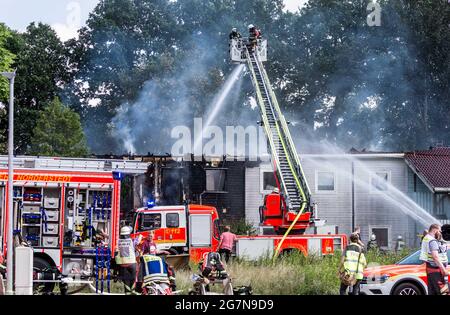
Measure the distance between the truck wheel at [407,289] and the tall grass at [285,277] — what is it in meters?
2.07

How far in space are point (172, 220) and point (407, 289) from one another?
892 centimetres

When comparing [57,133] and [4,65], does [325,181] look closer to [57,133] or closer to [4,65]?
[57,133]

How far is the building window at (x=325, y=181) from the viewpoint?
38.0 metres

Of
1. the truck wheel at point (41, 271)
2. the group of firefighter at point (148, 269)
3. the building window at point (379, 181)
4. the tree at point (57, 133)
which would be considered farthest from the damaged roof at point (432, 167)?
the truck wheel at point (41, 271)

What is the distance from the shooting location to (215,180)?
120 ft

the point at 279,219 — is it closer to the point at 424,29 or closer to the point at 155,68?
the point at 155,68

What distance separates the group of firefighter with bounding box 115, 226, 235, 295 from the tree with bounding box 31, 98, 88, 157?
1918cm

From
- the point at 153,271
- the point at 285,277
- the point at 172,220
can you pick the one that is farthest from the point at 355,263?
the point at 172,220

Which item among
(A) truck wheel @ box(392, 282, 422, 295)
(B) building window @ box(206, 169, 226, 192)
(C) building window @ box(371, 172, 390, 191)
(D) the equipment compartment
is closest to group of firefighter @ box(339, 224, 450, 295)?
(A) truck wheel @ box(392, 282, 422, 295)

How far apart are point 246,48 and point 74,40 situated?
67.9 feet

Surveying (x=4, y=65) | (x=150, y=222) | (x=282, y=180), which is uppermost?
(x=4, y=65)

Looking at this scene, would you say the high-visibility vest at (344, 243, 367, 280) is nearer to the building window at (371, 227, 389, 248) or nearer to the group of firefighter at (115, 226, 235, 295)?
the group of firefighter at (115, 226, 235, 295)

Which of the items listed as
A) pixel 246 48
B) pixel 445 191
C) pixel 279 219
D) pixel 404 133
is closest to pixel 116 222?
pixel 279 219

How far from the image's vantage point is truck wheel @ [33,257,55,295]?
19.4m
